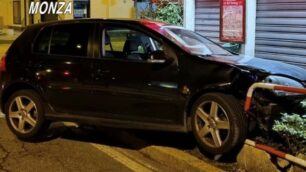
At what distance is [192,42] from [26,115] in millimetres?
2326

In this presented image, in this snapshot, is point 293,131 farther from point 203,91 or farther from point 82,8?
point 82,8

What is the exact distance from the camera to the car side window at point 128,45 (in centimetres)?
666

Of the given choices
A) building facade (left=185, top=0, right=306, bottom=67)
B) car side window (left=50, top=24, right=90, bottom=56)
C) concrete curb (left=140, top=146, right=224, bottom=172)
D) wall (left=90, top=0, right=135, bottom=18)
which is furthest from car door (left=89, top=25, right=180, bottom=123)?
wall (left=90, top=0, right=135, bottom=18)

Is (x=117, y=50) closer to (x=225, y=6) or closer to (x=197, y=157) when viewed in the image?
Result: (x=197, y=157)

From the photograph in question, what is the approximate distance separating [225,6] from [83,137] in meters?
5.26

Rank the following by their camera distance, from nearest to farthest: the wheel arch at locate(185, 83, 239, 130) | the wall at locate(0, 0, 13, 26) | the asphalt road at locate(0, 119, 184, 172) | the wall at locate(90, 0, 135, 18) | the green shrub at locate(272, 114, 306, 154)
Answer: the green shrub at locate(272, 114, 306, 154), the wheel arch at locate(185, 83, 239, 130), the asphalt road at locate(0, 119, 184, 172), the wall at locate(90, 0, 135, 18), the wall at locate(0, 0, 13, 26)

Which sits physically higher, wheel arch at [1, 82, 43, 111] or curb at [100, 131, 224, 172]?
wheel arch at [1, 82, 43, 111]

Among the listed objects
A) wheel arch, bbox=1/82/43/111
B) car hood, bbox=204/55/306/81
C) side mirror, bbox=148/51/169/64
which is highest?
side mirror, bbox=148/51/169/64

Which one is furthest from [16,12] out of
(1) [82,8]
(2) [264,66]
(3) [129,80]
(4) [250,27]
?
(2) [264,66]

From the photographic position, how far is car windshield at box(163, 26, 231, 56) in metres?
6.49

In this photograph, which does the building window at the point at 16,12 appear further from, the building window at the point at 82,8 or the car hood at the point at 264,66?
the car hood at the point at 264,66

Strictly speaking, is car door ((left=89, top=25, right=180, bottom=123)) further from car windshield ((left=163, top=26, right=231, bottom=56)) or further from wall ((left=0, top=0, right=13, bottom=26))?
wall ((left=0, top=0, right=13, bottom=26))

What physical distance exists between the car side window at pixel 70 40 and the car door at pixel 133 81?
257mm

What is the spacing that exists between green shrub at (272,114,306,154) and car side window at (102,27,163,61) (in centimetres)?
179
